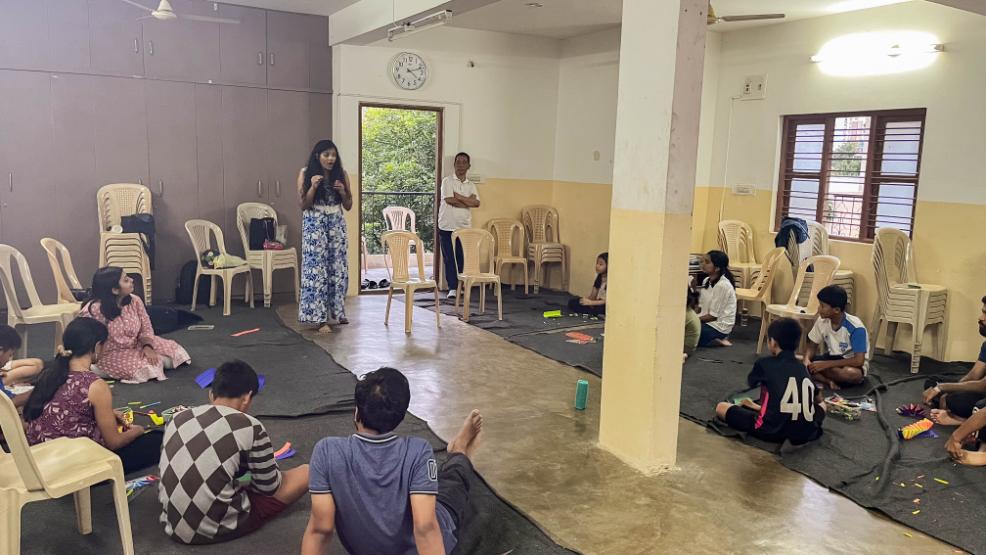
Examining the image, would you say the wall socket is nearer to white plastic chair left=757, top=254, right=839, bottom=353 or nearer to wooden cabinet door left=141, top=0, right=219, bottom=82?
white plastic chair left=757, top=254, right=839, bottom=353

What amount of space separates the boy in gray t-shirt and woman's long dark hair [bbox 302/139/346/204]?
13.1 feet

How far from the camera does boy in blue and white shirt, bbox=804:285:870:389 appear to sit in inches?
191

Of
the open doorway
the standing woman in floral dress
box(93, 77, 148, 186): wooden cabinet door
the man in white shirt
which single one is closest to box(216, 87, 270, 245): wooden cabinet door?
box(93, 77, 148, 186): wooden cabinet door

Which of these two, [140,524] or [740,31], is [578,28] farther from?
[140,524]

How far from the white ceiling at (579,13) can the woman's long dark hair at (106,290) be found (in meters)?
4.04

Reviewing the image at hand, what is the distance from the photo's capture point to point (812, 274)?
20.9 ft

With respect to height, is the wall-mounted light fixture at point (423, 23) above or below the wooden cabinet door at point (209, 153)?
above

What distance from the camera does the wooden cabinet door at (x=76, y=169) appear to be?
6.62 m

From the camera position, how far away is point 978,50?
5.56 m

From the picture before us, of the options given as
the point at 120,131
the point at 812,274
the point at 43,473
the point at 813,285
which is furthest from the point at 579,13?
the point at 43,473

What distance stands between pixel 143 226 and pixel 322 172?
80.2 inches

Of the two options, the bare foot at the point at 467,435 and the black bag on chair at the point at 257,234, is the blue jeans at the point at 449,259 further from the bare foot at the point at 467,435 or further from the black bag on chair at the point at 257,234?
the bare foot at the point at 467,435

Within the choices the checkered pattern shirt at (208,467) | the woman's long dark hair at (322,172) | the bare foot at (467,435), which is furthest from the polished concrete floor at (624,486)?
the woman's long dark hair at (322,172)


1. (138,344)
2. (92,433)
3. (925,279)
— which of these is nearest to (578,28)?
(925,279)
